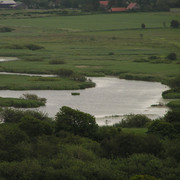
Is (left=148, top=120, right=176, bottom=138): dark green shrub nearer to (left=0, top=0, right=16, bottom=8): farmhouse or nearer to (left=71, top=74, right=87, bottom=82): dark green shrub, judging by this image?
(left=71, top=74, right=87, bottom=82): dark green shrub

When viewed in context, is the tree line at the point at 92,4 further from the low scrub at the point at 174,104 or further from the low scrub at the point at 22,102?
the low scrub at the point at 22,102

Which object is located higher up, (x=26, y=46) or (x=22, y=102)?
(x=22, y=102)

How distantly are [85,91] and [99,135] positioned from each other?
668 inches

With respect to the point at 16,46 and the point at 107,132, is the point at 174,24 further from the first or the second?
the point at 107,132

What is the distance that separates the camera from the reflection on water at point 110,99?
120 ft

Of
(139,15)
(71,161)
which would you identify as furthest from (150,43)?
(71,161)

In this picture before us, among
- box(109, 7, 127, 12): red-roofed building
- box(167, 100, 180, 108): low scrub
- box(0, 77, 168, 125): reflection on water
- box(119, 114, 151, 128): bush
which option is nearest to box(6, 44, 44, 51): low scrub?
box(0, 77, 168, 125): reflection on water

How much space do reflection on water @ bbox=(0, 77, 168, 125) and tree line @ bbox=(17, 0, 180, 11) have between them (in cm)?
6671

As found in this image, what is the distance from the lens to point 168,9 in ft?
370

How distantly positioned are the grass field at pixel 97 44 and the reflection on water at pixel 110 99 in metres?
3.83

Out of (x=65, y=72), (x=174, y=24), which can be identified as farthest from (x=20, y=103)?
(x=174, y=24)

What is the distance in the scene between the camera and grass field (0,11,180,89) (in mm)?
54531

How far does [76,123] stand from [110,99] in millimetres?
12934

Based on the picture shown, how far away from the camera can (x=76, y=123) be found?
28.3 metres
